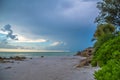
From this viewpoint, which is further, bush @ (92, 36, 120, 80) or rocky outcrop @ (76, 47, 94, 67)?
rocky outcrop @ (76, 47, 94, 67)

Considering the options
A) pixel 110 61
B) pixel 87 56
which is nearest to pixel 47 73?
pixel 110 61

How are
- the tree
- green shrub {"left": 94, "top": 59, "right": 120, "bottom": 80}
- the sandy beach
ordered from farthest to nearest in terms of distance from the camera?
1. the tree
2. the sandy beach
3. green shrub {"left": 94, "top": 59, "right": 120, "bottom": 80}

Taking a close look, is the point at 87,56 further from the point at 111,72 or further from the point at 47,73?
the point at 111,72

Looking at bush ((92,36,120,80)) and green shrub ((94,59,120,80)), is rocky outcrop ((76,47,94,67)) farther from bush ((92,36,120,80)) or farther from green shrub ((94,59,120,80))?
green shrub ((94,59,120,80))

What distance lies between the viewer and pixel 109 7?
25.9 m

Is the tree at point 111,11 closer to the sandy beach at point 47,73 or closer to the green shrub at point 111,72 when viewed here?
the sandy beach at point 47,73

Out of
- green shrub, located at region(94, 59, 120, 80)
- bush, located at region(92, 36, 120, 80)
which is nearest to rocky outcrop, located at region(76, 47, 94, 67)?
bush, located at region(92, 36, 120, 80)

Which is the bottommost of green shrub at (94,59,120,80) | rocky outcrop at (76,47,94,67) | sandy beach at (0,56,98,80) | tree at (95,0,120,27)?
sandy beach at (0,56,98,80)

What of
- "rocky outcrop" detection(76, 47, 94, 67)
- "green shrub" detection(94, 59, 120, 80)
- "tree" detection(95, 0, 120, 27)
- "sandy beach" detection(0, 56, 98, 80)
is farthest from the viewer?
"tree" detection(95, 0, 120, 27)

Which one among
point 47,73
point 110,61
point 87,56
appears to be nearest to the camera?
point 110,61

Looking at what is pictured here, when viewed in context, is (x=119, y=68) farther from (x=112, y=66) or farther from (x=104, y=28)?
(x=104, y=28)

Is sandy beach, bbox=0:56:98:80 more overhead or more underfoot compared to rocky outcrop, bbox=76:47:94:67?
more underfoot

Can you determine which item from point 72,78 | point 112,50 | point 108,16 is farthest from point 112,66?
point 108,16

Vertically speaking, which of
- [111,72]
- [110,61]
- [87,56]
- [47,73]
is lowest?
[47,73]
